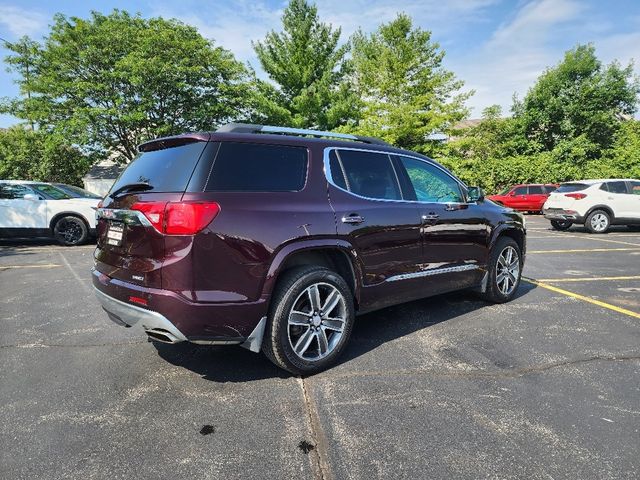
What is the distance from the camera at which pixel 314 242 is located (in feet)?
9.86

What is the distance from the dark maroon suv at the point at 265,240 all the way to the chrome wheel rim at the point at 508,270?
1.39 m

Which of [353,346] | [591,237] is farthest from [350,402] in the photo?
[591,237]

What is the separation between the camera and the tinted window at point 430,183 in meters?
4.01

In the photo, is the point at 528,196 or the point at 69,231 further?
the point at 528,196

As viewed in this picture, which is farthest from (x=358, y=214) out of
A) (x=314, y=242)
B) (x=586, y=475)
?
(x=586, y=475)

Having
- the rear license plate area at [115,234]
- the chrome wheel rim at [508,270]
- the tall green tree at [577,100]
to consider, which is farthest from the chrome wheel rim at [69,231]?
the tall green tree at [577,100]

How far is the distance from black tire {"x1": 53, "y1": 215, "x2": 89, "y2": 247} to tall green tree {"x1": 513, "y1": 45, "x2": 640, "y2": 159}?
29508 mm

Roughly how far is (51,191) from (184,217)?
932 cm

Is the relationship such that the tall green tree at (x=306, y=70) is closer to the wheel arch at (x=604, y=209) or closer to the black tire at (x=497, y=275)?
the wheel arch at (x=604, y=209)

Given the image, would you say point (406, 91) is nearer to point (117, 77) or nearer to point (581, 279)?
point (117, 77)

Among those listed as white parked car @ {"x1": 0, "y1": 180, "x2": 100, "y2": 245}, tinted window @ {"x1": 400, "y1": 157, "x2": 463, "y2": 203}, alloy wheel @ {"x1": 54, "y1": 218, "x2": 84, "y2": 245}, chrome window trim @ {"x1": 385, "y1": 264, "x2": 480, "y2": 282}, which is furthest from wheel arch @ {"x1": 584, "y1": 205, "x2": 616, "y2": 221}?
alloy wheel @ {"x1": 54, "y1": 218, "x2": 84, "y2": 245}

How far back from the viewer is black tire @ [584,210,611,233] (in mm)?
12891

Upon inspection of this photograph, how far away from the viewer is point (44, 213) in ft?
31.9

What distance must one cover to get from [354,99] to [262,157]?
972 inches
